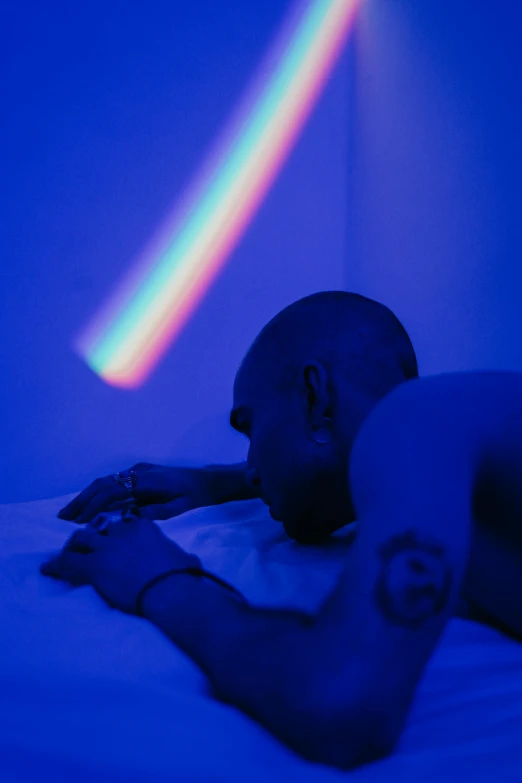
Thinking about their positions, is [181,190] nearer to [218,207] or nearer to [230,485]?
[218,207]

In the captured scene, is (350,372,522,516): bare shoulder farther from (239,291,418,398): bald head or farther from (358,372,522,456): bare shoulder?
(239,291,418,398): bald head

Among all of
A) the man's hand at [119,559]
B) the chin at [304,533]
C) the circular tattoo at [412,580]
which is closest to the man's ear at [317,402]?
the chin at [304,533]

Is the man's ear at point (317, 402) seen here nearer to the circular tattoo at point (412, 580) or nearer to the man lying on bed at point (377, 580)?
the man lying on bed at point (377, 580)

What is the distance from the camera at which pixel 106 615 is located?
0.69 meters

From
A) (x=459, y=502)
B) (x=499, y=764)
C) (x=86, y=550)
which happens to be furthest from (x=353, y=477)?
(x=86, y=550)

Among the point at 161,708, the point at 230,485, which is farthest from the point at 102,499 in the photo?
the point at 161,708

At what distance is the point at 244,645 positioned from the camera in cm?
A: 52

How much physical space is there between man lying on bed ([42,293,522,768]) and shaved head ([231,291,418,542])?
274 mm

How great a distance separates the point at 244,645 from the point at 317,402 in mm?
465

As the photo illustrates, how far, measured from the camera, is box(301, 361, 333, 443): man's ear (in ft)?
3.05

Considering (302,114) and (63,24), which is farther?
(302,114)

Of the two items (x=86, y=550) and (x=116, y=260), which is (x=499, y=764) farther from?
(x=116, y=260)

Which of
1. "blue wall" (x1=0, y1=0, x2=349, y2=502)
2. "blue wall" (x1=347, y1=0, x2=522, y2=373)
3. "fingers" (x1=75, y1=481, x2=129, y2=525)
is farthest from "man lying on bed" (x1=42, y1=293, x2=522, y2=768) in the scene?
"blue wall" (x1=0, y1=0, x2=349, y2=502)

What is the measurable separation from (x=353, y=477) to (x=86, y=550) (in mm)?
449
